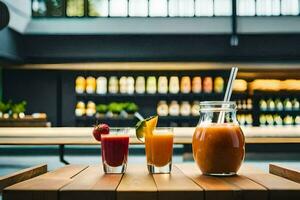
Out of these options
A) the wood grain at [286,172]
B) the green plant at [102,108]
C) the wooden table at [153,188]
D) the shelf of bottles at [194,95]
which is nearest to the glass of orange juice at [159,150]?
the wooden table at [153,188]

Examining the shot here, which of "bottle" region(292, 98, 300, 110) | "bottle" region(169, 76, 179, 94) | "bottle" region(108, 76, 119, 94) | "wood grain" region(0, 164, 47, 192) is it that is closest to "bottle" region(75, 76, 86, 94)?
"bottle" region(108, 76, 119, 94)

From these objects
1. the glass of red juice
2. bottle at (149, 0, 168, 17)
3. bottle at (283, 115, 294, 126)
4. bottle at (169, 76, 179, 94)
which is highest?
bottle at (149, 0, 168, 17)

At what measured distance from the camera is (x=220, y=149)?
4.99ft

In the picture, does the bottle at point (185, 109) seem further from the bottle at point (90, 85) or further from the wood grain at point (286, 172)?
the wood grain at point (286, 172)

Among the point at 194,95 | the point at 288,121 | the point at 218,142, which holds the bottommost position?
the point at 288,121

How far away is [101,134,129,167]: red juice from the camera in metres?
1.57

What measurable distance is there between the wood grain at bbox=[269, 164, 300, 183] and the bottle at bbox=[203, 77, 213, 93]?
852cm

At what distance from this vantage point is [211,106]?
1580 millimetres

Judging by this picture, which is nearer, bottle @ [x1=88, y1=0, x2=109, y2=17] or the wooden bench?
the wooden bench

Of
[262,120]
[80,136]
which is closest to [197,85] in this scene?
[262,120]

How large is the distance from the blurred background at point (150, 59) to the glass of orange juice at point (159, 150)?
7.60 meters

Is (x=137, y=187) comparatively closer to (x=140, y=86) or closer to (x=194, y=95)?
(x=140, y=86)

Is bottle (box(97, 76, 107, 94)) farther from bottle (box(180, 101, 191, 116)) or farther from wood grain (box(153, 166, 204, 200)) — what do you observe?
wood grain (box(153, 166, 204, 200))

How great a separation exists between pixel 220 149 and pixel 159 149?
192 millimetres
